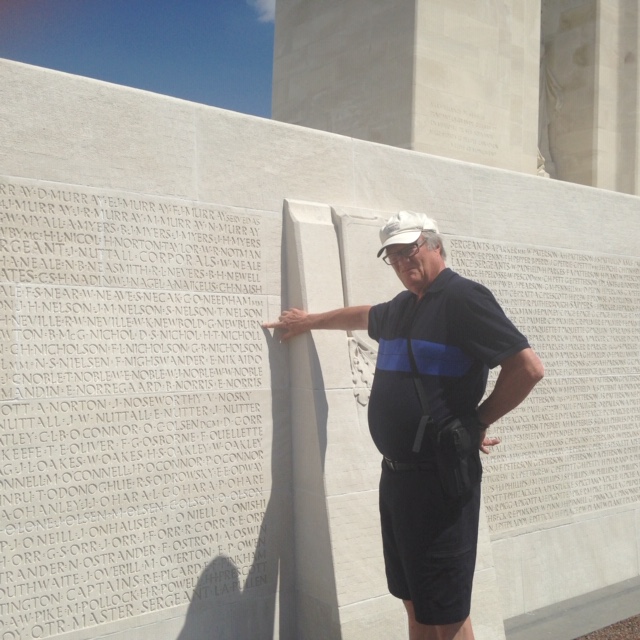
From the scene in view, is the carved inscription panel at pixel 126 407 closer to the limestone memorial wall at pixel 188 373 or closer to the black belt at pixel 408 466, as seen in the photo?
the limestone memorial wall at pixel 188 373

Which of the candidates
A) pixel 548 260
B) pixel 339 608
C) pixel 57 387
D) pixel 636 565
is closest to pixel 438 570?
pixel 339 608

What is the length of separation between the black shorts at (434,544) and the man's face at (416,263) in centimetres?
72

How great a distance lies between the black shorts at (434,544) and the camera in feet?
9.67

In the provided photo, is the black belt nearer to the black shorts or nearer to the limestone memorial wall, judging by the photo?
the black shorts

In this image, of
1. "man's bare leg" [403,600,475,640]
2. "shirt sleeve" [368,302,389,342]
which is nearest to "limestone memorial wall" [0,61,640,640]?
"shirt sleeve" [368,302,389,342]

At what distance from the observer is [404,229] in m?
3.17

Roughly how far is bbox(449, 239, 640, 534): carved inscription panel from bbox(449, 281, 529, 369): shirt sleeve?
7.40ft

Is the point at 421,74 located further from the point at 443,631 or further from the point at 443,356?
the point at 443,631

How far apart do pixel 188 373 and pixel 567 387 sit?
2.99 metres

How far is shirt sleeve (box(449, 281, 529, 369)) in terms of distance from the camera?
2.93 meters

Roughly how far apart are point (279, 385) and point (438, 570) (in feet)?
5.44

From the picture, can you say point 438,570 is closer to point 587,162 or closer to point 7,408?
point 7,408

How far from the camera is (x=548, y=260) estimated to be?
228 inches

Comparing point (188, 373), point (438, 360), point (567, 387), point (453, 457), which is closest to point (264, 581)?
point (188, 373)
